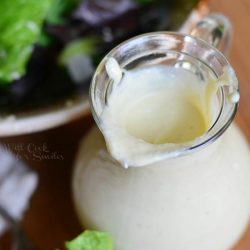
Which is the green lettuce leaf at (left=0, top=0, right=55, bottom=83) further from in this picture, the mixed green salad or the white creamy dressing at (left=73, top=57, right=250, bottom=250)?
the white creamy dressing at (left=73, top=57, right=250, bottom=250)

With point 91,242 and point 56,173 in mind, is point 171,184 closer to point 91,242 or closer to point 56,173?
point 91,242

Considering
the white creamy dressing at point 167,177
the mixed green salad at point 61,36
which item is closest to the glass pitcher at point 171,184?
the white creamy dressing at point 167,177

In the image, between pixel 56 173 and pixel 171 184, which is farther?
pixel 56 173

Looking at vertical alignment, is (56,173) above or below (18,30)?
below

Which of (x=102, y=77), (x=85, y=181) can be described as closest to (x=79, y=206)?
(x=85, y=181)

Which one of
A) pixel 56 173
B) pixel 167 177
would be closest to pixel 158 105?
pixel 167 177
